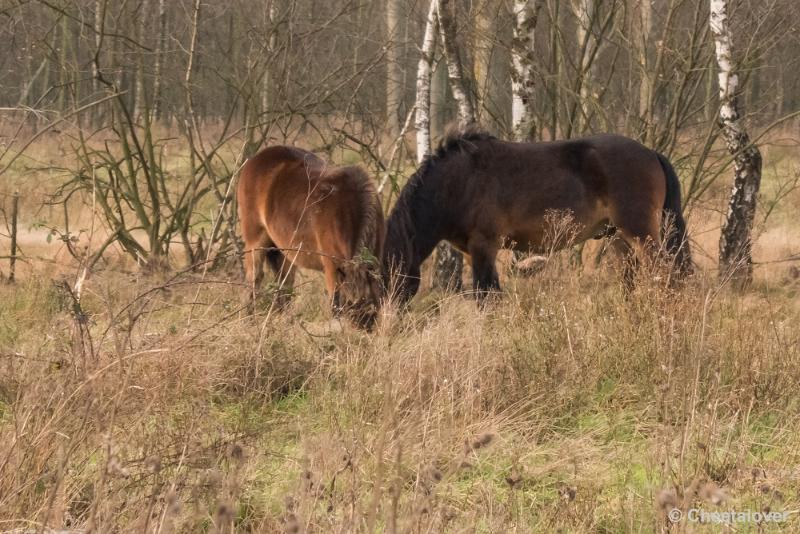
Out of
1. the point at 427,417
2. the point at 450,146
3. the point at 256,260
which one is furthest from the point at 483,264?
the point at 427,417

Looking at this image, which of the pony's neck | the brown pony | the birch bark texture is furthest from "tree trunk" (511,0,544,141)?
the brown pony

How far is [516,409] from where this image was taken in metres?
4.30

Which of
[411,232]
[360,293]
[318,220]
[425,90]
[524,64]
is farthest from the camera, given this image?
[425,90]

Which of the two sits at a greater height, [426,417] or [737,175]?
[737,175]

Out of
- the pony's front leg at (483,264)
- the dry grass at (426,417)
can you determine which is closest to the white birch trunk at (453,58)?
the pony's front leg at (483,264)

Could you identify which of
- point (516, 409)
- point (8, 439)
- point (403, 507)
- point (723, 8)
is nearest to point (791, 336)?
point (516, 409)

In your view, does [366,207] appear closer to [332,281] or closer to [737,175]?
[332,281]

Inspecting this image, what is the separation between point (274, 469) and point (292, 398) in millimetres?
1096

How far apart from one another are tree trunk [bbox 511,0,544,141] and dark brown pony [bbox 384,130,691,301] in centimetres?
121

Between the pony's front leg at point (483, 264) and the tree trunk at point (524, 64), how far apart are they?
1.69m

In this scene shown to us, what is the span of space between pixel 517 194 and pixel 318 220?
1554mm

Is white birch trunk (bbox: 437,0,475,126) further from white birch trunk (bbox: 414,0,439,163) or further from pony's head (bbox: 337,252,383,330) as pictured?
pony's head (bbox: 337,252,383,330)

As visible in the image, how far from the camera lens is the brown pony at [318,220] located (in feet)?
20.2

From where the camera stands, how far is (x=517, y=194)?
7.26m
